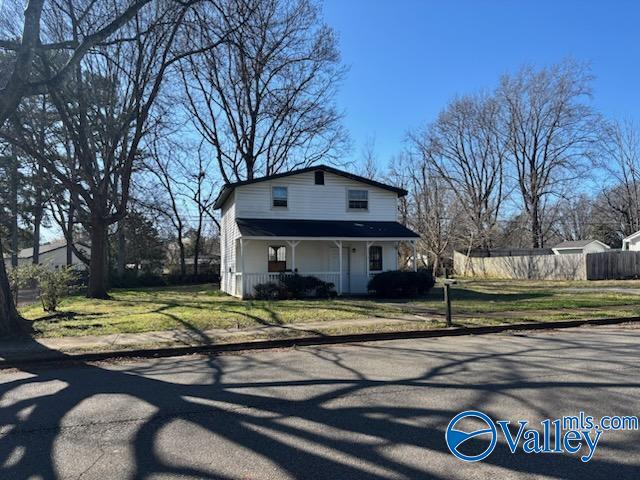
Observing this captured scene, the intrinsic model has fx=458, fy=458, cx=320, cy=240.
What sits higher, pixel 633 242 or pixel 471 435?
pixel 633 242

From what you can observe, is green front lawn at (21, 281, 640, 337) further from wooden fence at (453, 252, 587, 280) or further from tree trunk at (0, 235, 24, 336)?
wooden fence at (453, 252, 587, 280)

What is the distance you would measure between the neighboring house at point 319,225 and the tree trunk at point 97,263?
20.9 ft

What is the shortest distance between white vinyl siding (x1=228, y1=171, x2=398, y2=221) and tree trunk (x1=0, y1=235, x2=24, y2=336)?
12076 mm

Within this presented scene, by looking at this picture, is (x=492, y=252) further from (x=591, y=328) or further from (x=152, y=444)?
(x=152, y=444)

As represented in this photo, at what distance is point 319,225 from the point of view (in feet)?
72.0

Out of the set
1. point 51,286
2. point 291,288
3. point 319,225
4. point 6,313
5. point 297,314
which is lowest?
point 297,314

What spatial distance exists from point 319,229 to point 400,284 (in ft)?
15.0

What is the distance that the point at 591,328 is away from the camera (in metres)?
11.1

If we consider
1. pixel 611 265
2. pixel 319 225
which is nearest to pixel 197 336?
pixel 319 225

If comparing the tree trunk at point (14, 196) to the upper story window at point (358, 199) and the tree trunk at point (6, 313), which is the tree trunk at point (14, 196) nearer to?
the upper story window at point (358, 199)

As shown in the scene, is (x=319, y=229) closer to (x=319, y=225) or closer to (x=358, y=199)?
(x=319, y=225)

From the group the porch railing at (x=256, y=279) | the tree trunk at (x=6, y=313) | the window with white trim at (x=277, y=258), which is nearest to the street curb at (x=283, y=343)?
the tree trunk at (x=6, y=313)

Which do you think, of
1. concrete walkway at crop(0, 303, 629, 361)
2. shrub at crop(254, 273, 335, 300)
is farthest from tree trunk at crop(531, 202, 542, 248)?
concrete walkway at crop(0, 303, 629, 361)

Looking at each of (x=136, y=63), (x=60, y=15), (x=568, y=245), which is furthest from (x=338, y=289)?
(x=568, y=245)
